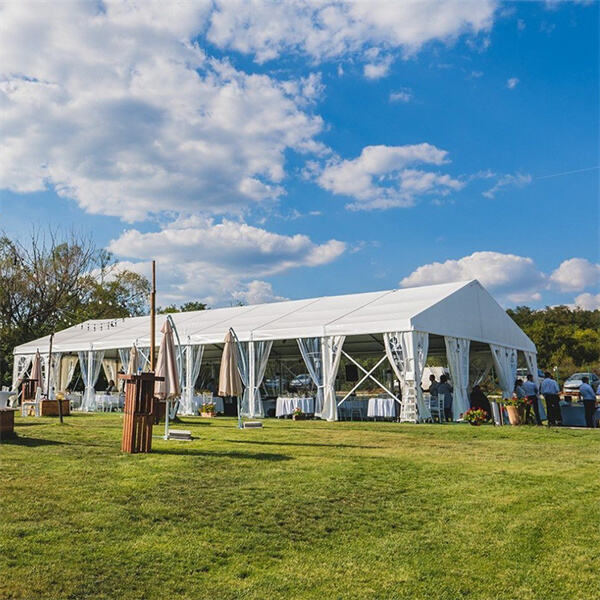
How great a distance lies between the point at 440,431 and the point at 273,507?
7422 millimetres

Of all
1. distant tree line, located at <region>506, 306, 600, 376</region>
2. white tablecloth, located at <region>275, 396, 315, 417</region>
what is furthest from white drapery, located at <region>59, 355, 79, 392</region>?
distant tree line, located at <region>506, 306, 600, 376</region>

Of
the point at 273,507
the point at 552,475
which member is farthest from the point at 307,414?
the point at 273,507

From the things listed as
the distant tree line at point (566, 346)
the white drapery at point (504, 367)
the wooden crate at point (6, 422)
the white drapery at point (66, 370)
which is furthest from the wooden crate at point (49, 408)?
the distant tree line at point (566, 346)

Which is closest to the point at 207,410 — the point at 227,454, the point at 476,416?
the point at 476,416

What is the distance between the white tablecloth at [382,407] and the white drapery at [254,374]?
3.38 meters

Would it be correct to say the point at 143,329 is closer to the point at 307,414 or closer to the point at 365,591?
the point at 307,414

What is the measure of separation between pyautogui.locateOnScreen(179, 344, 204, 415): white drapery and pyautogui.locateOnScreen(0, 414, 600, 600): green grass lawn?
981 cm

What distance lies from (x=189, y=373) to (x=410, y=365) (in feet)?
23.9

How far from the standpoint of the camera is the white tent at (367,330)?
587 inches

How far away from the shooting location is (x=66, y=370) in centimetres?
2381

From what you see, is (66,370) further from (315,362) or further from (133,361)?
(315,362)

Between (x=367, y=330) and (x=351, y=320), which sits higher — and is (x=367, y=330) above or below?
below

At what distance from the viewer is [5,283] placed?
33.3 m

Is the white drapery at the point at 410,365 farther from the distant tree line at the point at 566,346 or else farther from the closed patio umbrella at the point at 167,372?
the distant tree line at the point at 566,346
